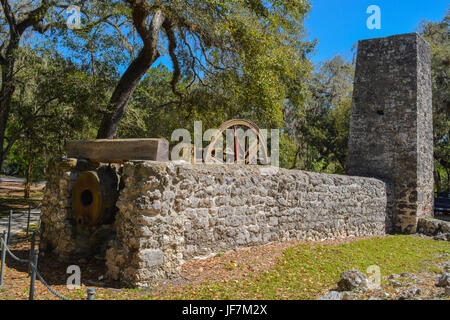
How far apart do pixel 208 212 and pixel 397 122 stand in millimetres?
8973

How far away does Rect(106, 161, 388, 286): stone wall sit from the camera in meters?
5.28

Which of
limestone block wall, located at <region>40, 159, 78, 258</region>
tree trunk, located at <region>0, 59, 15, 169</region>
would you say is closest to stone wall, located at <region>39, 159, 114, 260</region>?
limestone block wall, located at <region>40, 159, 78, 258</region>

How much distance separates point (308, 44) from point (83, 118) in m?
12.1

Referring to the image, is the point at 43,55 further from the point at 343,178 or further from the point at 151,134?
the point at 343,178

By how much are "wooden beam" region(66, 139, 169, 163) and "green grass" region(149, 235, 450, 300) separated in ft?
6.62

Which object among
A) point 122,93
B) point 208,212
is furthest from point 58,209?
point 122,93

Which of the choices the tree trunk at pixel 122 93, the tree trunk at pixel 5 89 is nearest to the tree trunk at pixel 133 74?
the tree trunk at pixel 122 93

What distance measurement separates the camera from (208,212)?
6.42 m

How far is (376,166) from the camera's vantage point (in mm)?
12930

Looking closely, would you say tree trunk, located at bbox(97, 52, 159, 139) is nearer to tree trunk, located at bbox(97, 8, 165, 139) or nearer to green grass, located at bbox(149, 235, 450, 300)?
tree trunk, located at bbox(97, 8, 165, 139)

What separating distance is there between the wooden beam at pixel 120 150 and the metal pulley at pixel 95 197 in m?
0.36

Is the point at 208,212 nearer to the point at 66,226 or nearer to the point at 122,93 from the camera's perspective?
the point at 66,226

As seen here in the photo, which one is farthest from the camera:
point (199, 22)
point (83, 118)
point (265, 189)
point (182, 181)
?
point (83, 118)
